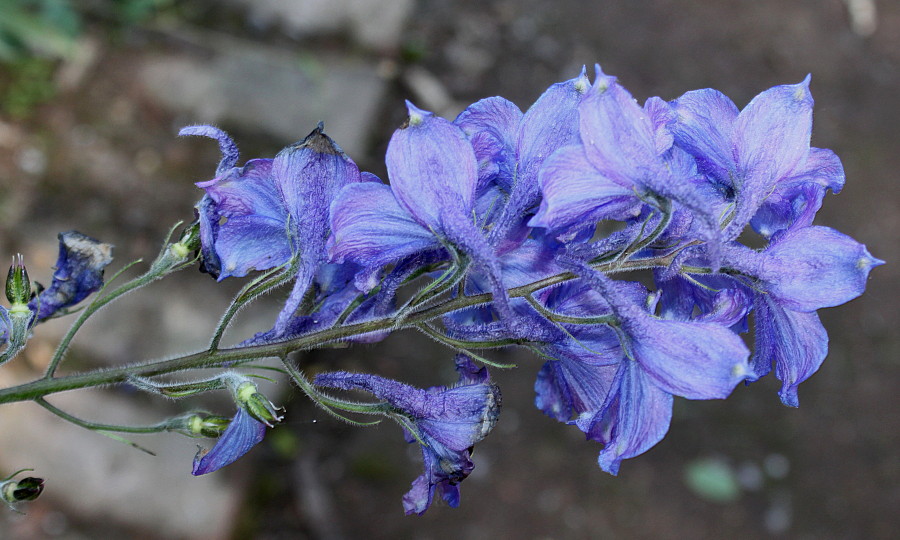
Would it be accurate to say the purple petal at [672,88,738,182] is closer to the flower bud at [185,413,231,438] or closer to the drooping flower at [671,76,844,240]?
the drooping flower at [671,76,844,240]

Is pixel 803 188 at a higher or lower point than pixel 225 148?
lower

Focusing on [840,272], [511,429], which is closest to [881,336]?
[511,429]

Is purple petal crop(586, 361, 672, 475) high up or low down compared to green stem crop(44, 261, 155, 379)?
down

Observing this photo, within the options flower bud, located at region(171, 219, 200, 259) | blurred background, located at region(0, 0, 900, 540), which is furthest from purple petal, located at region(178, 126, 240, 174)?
blurred background, located at region(0, 0, 900, 540)

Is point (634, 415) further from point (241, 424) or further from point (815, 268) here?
point (241, 424)

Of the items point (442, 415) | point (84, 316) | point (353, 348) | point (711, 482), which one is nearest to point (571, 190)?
point (442, 415)

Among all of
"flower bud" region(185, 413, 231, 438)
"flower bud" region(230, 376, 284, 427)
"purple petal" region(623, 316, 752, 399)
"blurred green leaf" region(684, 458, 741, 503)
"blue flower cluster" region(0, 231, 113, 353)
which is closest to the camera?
"purple petal" region(623, 316, 752, 399)

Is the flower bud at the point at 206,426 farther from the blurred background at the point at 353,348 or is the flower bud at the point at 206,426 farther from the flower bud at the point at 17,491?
the blurred background at the point at 353,348

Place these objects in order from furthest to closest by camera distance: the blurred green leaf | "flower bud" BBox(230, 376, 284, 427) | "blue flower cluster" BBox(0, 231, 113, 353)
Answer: the blurred green leaf
"blue flower cluster" BBox(0, 231, 113, 353)
"flower bud" BBox(230, 376, 284, 427)
